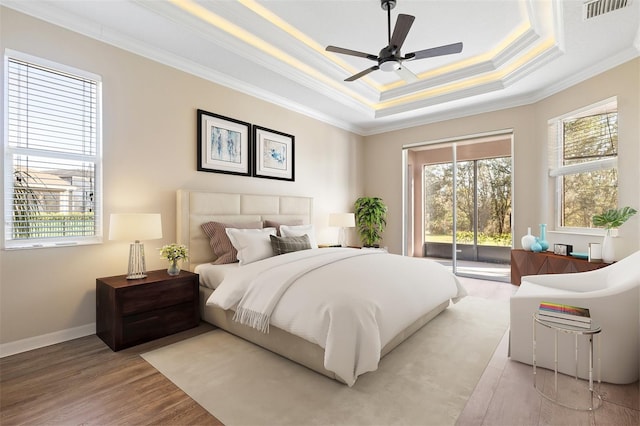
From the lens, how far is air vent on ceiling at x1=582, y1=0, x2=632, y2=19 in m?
2.58

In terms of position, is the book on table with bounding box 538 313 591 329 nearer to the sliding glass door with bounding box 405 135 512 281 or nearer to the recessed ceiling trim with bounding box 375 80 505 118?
the sliding glass door with bounding box 405 135 512 281

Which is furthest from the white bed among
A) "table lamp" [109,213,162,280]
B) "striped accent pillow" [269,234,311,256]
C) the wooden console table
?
the wooden console table

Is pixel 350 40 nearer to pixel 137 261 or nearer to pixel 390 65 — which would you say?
pixel 390 65

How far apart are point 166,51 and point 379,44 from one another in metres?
2.42

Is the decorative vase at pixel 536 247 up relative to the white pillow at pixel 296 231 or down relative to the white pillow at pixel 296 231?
down

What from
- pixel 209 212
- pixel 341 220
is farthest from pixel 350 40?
pixel 341 220

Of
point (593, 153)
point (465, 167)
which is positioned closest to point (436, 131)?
point (465, 167)

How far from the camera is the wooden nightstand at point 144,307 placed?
8.15 feet

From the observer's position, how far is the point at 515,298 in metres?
2.36

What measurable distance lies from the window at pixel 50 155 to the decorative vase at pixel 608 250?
5.30 metres

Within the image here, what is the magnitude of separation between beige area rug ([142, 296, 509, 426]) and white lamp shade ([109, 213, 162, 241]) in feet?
3.20

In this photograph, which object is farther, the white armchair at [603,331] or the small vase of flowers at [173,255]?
the small vase of flowers at [173,255]

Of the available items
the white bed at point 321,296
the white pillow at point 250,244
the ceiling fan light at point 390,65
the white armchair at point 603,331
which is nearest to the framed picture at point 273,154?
the white bed at point 321,296

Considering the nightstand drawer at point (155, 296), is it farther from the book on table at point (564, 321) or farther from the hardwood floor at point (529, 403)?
the book on table at point (564, 321)
